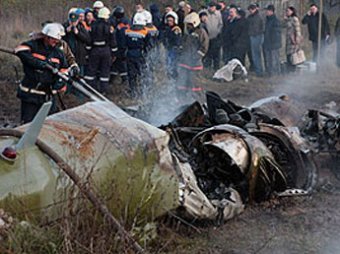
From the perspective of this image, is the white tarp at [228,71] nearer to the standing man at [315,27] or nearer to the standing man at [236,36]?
the standing man at [236,36]

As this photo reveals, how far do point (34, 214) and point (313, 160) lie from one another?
3.37 m

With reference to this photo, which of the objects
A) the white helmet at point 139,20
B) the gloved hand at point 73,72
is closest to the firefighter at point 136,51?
the white helmet at point 139,20

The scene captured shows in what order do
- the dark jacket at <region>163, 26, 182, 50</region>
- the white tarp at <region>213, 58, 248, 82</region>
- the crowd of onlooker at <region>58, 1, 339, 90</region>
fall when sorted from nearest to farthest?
the dark jacket at <region>163, 26, 182, 50</region> → the white tarp at <region>213, 58, 248, 82</region> → the crowd of onlooker at <region>58, 1, 339, 90</region>

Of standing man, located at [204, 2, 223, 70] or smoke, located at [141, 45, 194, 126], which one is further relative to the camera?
standing man, located at [204, 2, 223, 70]

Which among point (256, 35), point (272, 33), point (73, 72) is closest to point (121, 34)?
point (256, 35)

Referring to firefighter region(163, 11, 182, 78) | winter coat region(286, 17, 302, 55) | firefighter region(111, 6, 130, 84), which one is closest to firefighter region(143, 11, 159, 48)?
firefighter region(163, 11, 182, 78)

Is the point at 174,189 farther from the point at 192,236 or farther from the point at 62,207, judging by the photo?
the point at 62,207

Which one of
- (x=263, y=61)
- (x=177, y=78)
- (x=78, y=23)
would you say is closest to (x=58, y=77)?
(x=177, y=78)

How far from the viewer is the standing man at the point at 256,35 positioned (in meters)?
15.6

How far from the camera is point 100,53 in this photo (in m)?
12.6

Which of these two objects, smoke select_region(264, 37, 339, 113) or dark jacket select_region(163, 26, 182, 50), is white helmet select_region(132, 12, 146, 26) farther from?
smoke select_region(264, 37, 339, 113)

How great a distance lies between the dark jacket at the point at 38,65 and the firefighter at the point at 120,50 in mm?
5506

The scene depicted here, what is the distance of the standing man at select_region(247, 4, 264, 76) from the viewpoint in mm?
15617

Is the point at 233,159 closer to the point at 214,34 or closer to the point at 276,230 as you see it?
the point at 276,230
